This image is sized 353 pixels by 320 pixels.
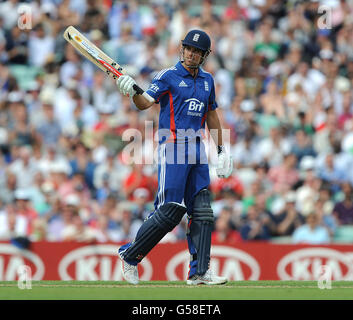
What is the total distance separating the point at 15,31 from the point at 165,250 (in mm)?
6438

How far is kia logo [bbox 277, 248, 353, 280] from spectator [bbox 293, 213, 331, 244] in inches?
27.3

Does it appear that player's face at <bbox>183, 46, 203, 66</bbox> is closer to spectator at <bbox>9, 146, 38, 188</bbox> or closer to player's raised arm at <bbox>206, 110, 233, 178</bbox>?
player's raised arm at <bbox>206, 110, 233, 178</bbox>

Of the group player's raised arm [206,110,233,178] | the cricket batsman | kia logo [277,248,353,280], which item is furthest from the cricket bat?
kia logo [277,248,353,280]

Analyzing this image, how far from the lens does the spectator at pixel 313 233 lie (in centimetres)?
1219

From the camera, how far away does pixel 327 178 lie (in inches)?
525

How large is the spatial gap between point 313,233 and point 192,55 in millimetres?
5160

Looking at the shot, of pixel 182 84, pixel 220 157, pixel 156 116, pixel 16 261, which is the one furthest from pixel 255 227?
pixel 182 84

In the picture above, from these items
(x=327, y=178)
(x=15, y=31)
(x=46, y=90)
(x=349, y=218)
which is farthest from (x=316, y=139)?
(x=15, y=31)

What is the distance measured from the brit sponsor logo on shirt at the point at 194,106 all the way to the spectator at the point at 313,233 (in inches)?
192

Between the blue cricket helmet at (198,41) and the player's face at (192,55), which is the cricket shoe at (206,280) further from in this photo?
the blue cricket helmet at (198,41)

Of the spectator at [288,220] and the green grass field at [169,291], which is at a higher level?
the spectator at [288,220]

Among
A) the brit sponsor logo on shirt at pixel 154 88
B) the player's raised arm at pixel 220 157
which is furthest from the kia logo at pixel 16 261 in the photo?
the brit sponsor logo on shirt at pixel 154 88

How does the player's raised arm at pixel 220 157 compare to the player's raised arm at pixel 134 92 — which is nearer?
the player's raised arm at pixel 134 92

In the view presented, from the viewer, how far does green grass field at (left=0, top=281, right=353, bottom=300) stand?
22.9ft
